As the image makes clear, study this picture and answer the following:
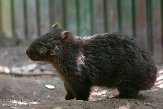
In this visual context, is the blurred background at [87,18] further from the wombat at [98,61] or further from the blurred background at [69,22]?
the wombat at [98,61]

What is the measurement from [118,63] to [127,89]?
363 millimetres

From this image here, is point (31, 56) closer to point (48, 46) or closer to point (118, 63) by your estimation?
point (48, 46)

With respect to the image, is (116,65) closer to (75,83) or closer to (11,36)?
(75,83)

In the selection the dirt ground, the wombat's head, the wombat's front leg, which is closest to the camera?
the dirt ground

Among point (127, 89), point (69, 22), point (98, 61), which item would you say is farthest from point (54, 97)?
point (69, 22)

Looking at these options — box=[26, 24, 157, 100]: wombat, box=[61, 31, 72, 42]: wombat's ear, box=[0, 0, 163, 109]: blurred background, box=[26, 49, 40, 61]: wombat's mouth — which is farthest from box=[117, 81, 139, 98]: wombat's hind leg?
box=[0, 0, 163, 109]: blurred background

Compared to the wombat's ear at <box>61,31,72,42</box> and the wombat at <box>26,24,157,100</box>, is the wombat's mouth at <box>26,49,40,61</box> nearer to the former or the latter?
the wombat at <box>26,24,157,100</box>

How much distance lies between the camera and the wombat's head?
24.4ft

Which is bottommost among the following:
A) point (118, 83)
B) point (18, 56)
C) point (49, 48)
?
point (18, 56)

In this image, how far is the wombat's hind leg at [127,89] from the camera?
7395 millimetres

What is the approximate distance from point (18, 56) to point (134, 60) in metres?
6.61

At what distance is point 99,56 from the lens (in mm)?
7461

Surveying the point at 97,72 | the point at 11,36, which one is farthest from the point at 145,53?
the point at 11,36

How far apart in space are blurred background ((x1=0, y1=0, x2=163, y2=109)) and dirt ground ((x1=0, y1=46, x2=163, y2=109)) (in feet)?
3.70
